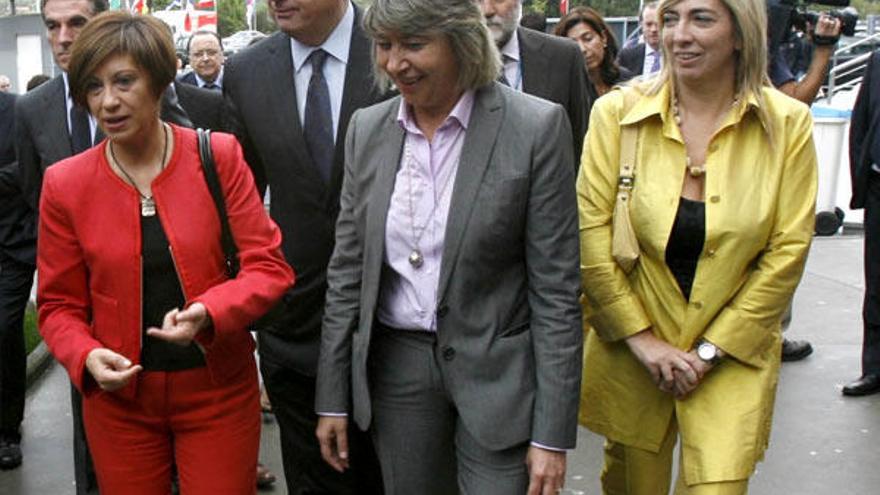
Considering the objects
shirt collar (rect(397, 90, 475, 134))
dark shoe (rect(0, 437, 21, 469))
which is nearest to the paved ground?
dark shoe (rect(0, 437, 21, 469))

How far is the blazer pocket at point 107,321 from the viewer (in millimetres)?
2994

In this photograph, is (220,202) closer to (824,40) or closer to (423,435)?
(423,435)

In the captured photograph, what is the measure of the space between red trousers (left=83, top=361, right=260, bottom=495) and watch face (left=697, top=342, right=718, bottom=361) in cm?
133

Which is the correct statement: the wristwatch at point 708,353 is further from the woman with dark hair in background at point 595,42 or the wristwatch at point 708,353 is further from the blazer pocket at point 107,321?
the woman with dark hair in background at point 595,42

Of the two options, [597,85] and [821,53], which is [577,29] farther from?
[821,53]

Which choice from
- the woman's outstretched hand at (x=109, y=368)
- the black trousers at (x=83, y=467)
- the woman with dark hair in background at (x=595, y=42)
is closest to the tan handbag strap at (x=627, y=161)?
the woman's outstretched hand at (x=109, y=368)

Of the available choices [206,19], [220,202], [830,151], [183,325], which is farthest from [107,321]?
[206,19]

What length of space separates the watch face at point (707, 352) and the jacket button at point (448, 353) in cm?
80

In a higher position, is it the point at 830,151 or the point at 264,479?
the point at 264,479

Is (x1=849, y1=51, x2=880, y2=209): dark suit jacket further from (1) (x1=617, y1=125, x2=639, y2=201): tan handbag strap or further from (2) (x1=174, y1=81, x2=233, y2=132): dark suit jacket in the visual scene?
(2) (x1=174, y1=81, x2=233, y2=132): dark suit jacket

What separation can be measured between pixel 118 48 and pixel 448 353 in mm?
1159

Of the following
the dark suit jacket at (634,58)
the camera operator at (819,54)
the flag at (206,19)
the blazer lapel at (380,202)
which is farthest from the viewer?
the flag at (206,19)

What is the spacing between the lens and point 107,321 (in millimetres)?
3016

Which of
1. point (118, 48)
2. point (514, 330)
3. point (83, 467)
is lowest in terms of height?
point (83, 467)
